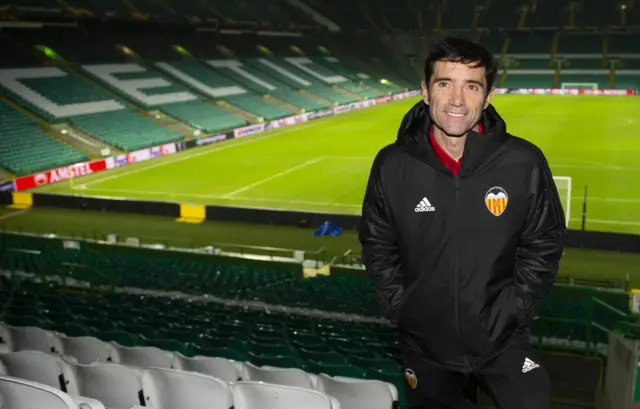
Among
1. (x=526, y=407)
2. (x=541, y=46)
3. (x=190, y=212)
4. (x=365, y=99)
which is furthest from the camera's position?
(x=541, y=46)

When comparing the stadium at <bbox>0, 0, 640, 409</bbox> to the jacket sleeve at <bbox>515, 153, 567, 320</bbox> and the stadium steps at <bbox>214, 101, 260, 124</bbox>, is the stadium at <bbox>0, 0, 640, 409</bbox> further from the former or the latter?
the jacket sleeve at <bbox>515, 153, 567, 320</bbox>

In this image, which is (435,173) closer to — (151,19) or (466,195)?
(466,195)

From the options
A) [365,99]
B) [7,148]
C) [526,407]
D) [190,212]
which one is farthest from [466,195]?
[365,99]

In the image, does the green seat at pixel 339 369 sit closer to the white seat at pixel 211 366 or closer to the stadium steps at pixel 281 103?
the white seat at pixel 211 366

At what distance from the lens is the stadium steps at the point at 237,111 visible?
4143 centimetres

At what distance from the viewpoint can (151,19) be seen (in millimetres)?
43188

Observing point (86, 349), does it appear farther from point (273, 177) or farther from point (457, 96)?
point (273, 177)

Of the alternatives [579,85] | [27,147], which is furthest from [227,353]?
[579,85]

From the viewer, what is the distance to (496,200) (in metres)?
2.61

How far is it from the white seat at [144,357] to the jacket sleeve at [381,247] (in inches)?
107

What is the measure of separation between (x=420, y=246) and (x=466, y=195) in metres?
0.28

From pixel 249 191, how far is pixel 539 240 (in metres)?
19.7

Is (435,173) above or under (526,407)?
above

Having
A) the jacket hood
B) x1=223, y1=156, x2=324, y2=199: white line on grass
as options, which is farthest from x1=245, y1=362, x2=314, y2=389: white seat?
x1=223, y1=156, x2=324, y2=199: white line on grass
